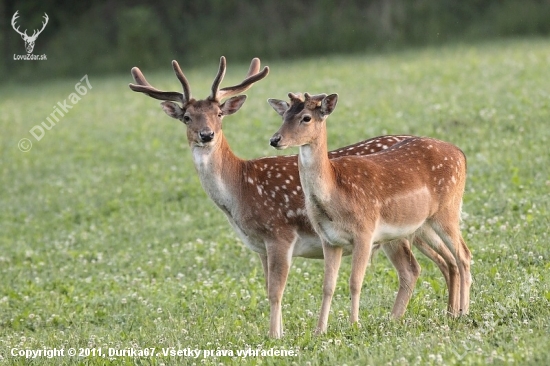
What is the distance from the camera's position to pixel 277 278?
25.1 feet

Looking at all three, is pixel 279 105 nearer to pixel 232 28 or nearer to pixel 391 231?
pixel 391 231

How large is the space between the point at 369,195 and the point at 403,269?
105 centimetres

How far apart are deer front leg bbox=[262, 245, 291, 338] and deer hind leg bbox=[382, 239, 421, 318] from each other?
0.90 m

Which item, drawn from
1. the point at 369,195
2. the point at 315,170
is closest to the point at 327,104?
the point at 315,170

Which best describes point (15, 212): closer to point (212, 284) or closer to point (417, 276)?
point (212, 284)

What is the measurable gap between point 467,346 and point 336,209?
5.48ft

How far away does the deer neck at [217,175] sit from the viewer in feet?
26.4

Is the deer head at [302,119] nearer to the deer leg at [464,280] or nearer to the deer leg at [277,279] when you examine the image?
the deer leg at [277,279]

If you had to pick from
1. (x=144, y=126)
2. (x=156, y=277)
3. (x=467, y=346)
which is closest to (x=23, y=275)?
(x=156, y=277)

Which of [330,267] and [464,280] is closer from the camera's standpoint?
[330,267]

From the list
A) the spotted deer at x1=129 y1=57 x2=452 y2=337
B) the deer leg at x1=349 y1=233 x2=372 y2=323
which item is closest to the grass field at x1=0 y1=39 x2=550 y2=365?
the deer leg at x1=349 y1=233 x2=372 y2=323

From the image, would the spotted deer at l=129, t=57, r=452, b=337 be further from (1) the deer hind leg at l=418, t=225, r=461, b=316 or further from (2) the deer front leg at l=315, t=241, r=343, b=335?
(2) the deer front leg at l=315, t=241, r=343, b=335

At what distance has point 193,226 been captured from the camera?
12.0 m

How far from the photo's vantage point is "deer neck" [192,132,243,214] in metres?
8.05
